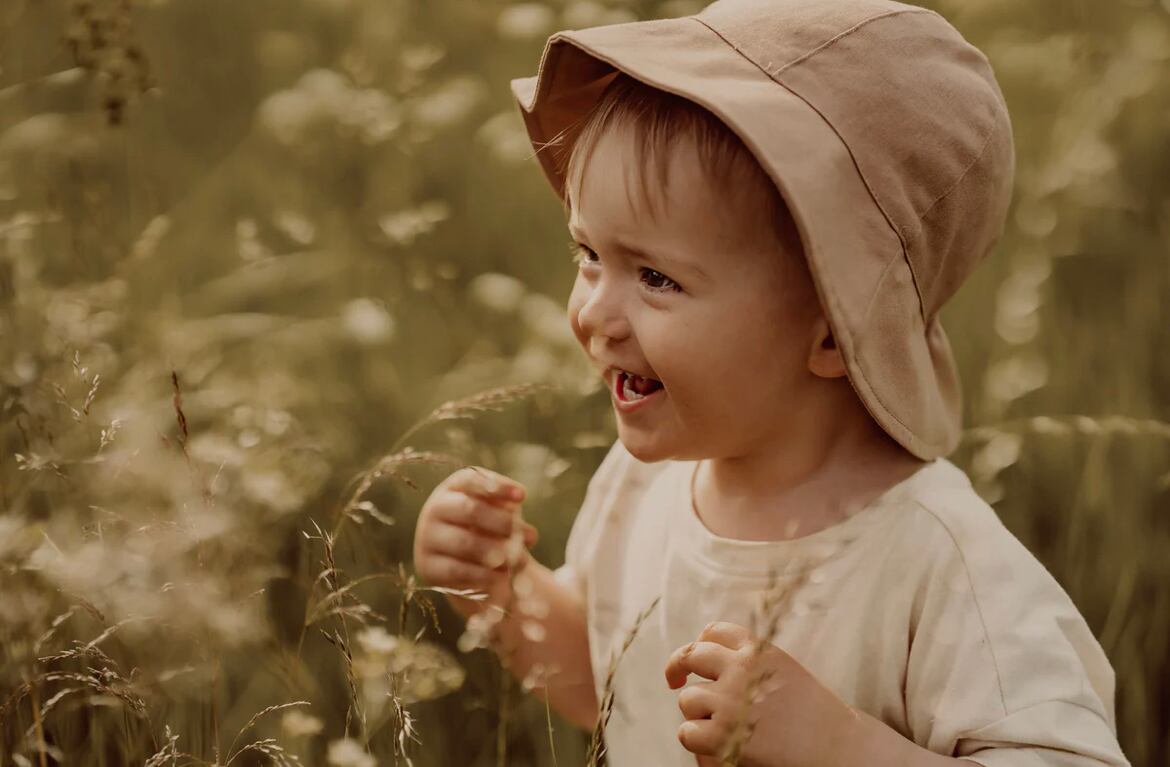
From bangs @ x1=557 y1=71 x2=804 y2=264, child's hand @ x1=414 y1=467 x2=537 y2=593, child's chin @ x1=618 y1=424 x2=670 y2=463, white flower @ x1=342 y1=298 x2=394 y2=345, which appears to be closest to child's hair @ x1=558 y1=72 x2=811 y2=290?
bangs @ x1=557 y1=71 x2=804 y2=264

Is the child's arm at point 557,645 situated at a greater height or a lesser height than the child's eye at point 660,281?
lesser

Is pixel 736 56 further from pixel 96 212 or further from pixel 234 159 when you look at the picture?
pixel 234 159

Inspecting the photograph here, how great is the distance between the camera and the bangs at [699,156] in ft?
5.13

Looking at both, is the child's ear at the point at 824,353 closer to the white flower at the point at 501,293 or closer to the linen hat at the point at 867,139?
the linen hat at the point at 867,139

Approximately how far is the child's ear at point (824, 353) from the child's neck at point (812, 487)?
4.9 inches

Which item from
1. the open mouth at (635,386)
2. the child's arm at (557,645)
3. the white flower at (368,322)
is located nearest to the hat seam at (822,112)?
the open mouth at (635,386)

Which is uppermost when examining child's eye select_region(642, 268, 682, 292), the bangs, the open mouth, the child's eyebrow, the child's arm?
the bangs

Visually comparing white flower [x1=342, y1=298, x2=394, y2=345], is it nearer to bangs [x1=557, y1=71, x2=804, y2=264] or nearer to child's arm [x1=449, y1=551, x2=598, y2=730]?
child's arm [x1=449, y1=551, x2=598, y2=730]

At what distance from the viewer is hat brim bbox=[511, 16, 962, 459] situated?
1492 millimetres

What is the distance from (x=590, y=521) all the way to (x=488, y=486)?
0.27 meters

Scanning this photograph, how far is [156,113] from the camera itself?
340 cm

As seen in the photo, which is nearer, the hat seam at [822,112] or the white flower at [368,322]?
the hat seam at [822,112]

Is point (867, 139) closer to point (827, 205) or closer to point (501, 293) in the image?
point (827, 205)

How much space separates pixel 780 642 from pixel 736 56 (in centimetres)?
68
